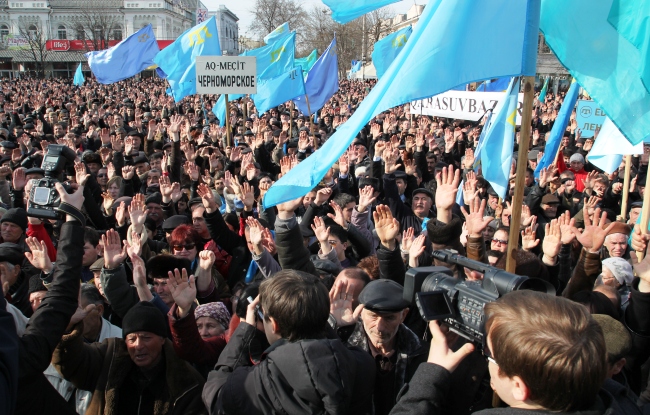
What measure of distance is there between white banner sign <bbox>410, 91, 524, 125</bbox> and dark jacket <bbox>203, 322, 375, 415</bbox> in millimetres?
6021

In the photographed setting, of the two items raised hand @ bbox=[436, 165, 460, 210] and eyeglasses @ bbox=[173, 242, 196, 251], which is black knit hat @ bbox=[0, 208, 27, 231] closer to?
eyeglasses @ bbox=[173, 242, 196, 251]

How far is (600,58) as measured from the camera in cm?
321

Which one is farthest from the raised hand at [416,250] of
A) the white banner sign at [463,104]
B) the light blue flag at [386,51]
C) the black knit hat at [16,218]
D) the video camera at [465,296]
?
the light blue flag at [386,51]

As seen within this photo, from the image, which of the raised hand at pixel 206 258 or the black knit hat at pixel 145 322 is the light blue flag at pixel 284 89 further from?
the black knit hat at pixel 145 322

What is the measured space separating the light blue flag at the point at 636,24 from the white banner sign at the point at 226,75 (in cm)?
607

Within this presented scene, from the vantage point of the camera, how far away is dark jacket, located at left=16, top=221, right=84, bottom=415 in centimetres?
200

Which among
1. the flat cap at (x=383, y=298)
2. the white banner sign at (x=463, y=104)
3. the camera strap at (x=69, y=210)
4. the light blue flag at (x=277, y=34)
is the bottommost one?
the flat cap at (x=383, y=298)

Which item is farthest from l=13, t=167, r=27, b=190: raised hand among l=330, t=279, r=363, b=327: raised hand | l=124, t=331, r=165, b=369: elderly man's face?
l=330, t=279, r=363, b=327: raised hand

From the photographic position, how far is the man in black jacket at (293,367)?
1778 mm

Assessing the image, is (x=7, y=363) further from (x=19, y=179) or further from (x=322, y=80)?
(x=322, y=80)

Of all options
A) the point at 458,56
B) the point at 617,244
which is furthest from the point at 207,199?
the point at 617,244

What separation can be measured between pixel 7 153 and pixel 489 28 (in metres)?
7.63

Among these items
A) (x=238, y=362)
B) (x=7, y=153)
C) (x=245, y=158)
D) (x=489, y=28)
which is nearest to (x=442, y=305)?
(x=238, y=362)

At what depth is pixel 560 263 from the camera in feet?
12.0
